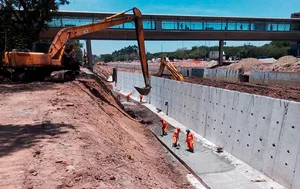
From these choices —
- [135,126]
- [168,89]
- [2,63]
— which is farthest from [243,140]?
[2,63]

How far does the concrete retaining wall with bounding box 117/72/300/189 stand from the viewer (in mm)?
8641

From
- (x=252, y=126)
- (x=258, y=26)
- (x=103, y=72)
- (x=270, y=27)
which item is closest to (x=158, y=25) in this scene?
(x=258, y=26)

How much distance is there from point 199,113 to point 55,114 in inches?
356

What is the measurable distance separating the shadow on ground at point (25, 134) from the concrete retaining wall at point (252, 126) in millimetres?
7049

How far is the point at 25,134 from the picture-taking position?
22.9ft

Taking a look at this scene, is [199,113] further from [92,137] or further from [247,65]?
[247,65]

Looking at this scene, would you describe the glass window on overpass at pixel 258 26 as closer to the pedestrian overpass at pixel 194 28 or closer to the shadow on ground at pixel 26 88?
the pedestrian overpass at pixel 194 28

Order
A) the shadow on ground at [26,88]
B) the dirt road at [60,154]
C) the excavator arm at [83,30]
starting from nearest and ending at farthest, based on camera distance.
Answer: the dirt road at [60,154] → the shadow on ground at [26,88] → the excavator arm at [83,30]

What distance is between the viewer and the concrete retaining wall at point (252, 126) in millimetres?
8641

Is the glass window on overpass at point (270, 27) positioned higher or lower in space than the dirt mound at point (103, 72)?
higher

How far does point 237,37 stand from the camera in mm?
47906

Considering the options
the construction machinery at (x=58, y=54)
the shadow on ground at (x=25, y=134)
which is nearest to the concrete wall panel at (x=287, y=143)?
the shadow on ground at (x=25, y=134)

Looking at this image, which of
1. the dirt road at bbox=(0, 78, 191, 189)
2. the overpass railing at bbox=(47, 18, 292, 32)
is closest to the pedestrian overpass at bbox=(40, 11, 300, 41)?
the overpass railing at bbox=(47, 18, 292, 32)

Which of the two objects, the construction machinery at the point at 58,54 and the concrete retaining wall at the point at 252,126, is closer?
the concrete retaining wall at the point at 252,126
